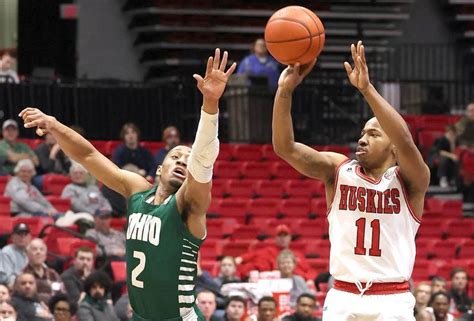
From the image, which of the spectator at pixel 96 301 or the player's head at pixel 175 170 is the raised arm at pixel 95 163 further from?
the spectator at pixel 96 301

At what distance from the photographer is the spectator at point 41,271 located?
1381cm

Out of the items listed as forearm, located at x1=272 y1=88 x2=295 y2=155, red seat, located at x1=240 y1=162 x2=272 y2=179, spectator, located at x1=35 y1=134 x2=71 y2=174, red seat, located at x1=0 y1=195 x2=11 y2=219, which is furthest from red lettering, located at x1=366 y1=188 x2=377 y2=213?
red seat, located at x1=240 y1=162 x2=272 y2=179

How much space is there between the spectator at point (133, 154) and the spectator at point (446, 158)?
412cm

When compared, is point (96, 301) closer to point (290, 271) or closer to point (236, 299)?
point (236, 299)

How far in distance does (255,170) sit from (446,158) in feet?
8.70

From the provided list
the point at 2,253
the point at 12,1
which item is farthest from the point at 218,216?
the point at 12,1

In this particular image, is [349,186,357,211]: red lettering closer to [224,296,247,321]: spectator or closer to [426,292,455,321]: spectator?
[224,296,247,321]: spectator

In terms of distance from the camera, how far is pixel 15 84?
18.8 m

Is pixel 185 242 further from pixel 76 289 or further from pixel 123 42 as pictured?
pixel 123 42

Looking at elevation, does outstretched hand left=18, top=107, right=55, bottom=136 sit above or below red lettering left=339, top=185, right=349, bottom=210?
above

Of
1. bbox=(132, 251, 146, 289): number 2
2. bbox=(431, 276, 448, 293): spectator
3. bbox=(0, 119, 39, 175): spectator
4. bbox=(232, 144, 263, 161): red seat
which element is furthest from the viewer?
bbox=(232, 144, 263, 161): red seat

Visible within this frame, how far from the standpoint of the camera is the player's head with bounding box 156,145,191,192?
8516 millimetres

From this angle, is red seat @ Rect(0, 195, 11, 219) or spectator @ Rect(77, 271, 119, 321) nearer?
spectator @ Rect(77, 271, 119, 321)

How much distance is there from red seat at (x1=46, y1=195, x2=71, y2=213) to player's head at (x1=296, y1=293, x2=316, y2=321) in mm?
4145
